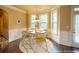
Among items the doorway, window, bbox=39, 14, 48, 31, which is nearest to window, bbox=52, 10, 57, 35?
window, bbox=39, 14, 48, 31

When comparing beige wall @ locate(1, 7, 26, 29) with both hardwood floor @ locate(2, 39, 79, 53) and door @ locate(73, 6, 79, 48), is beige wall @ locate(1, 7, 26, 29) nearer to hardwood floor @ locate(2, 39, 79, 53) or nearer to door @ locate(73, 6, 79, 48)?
hardwood floor @ locate(2, 39, 79, 53)

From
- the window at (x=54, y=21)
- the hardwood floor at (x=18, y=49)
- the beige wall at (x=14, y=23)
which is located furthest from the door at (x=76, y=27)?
the beige wall at (x=14, y=23)

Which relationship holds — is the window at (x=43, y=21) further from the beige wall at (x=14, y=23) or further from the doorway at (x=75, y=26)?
the doorway at (x=75, y=26)

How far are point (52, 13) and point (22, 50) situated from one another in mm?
864

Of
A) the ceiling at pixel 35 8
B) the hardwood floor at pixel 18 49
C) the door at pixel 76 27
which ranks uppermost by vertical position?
the ceiling at pixel 35 8

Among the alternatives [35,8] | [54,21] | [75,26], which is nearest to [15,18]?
[35,8]

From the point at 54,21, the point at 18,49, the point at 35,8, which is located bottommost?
the point at 18,49

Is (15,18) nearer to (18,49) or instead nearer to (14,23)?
(14,23)

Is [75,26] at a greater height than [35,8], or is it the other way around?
[35,8]
